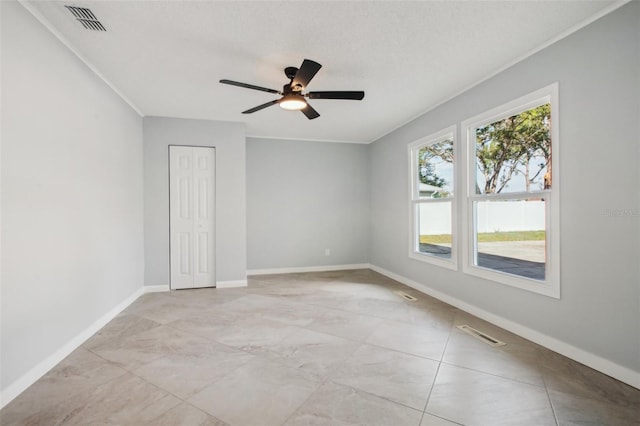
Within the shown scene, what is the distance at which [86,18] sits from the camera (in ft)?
7.55

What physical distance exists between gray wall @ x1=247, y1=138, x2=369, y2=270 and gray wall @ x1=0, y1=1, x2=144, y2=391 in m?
2.61

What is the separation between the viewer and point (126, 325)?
3305 millimetres

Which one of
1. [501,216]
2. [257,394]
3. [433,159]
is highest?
[433,159]

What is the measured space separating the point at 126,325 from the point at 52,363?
3.03 feet

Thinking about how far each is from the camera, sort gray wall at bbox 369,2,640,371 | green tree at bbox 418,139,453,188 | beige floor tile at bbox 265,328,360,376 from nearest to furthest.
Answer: gray wall at bbox 369,2,640,371 → beige floor tile at bbox 265,328,360,376 → green tree at bbox 418,139,453,188

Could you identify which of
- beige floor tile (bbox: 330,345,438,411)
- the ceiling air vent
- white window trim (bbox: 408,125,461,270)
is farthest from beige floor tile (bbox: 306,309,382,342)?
the ceiling air vent

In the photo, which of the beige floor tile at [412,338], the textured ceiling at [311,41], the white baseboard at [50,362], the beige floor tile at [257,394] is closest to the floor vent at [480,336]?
the beige floor tile at [412,338]

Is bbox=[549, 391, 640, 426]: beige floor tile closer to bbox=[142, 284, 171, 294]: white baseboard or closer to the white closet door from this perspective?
the white closet door

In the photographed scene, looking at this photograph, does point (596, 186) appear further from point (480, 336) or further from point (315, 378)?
point (315, 378)

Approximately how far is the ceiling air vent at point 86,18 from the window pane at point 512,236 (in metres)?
4.02

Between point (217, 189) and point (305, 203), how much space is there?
1921mm

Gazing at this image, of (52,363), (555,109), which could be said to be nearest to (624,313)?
(555,109)

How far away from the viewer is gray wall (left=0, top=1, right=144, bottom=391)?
1986 mm

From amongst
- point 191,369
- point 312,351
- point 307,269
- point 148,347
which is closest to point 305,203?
point 307,269
